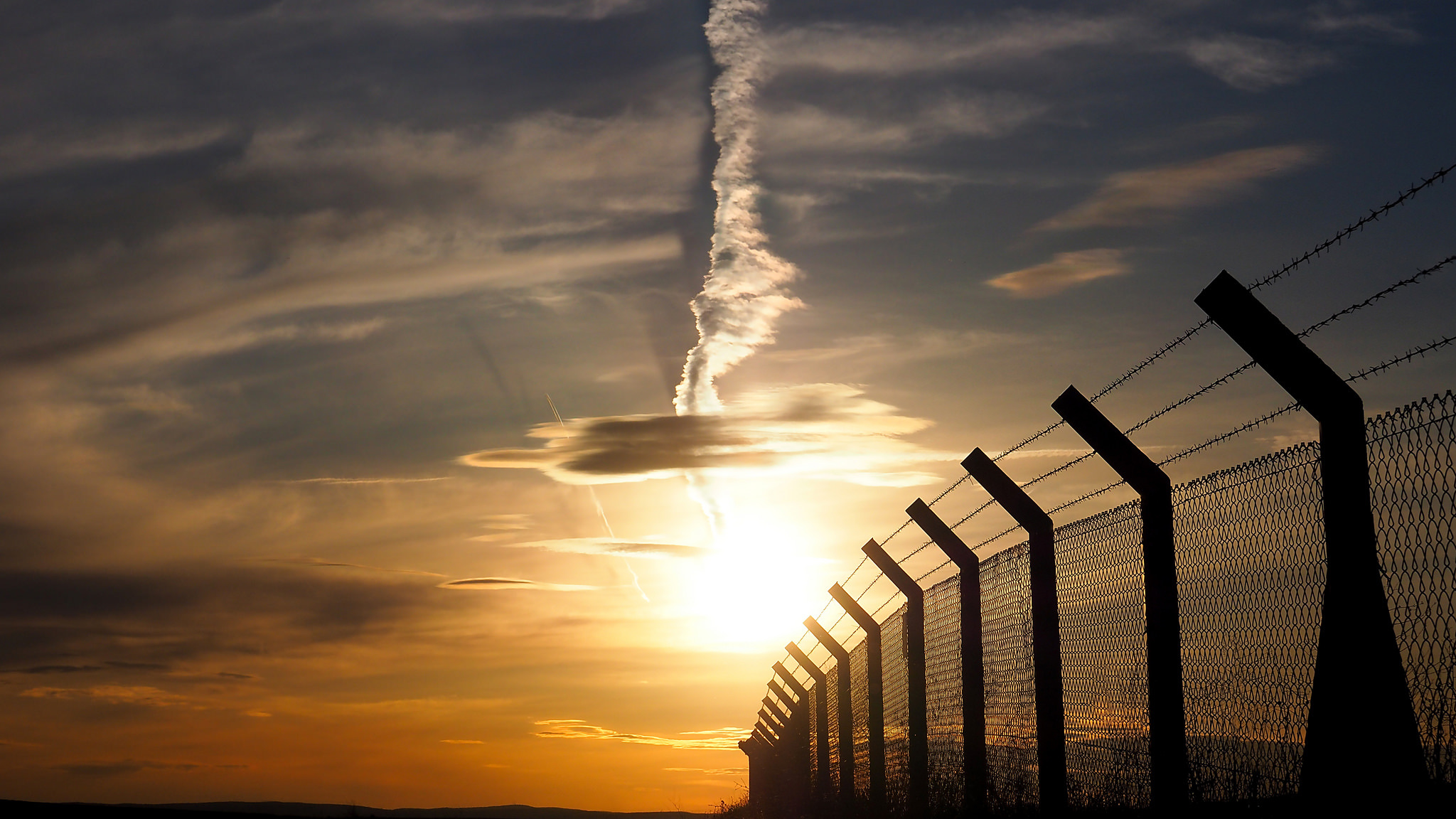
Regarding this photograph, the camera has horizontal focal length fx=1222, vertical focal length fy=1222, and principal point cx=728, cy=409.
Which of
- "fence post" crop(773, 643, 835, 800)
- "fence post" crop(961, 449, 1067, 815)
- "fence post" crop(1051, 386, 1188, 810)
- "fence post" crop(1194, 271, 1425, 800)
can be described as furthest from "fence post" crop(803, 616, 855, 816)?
"fence post" crop(1194, 271, 1425, 800)

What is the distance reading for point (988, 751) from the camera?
7887mm

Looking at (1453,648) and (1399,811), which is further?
(1399,811)

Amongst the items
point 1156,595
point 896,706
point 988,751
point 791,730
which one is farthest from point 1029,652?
point 791,730

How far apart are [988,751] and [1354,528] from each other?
4.38 metres

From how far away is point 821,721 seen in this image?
16.0 meters

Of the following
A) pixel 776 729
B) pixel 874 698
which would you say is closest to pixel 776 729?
pixel 776 729

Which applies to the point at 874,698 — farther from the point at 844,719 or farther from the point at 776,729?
the point at 776,729

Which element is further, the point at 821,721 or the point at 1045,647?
the point at 821,721

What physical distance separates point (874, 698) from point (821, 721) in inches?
189

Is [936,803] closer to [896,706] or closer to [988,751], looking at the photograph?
[988,751]

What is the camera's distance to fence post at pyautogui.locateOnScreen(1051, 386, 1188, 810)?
487 cm

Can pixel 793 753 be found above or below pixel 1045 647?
below

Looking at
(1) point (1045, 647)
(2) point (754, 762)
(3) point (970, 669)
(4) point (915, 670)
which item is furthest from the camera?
(2) point (754, 762)

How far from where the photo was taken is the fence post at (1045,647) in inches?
243
